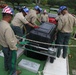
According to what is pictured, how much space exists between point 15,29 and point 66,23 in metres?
1.95

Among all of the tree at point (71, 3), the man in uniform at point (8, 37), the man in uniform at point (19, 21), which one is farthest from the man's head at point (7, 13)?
the tree at point (71, 3)

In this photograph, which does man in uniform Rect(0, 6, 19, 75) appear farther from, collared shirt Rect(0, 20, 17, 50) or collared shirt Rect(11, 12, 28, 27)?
collared shirt Rect(11, 12, 28, 27)

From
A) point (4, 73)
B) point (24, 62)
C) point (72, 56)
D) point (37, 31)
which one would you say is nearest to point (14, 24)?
point (37, 31)

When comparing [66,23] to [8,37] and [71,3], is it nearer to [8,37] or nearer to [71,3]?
[8,37]

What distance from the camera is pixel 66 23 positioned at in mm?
7426

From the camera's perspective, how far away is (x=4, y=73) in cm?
619

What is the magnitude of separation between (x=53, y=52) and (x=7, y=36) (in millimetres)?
2099

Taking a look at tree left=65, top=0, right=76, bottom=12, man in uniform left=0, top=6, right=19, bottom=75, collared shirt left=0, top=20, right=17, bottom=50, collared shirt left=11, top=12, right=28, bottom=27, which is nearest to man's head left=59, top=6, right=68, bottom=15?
collared shirt left=11, top=12, right=28, bottom=27

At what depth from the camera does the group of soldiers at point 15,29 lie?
5.22 m

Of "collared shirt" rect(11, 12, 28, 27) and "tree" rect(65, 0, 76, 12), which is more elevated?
"collared shirt" rect(11, 12, 28, 27)

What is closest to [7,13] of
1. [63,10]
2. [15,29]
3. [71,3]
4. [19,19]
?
[19,19]

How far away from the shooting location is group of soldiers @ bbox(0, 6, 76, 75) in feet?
17.1

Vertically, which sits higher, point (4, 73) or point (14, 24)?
point (14, 24)

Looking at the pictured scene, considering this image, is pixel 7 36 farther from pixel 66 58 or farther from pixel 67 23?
pixel 66 58
